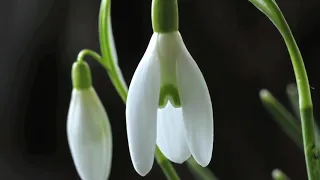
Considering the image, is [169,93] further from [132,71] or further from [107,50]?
[132,71]

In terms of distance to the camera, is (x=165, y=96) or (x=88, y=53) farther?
(x=88, y=53)

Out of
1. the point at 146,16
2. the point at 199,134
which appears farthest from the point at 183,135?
the point at 146,16

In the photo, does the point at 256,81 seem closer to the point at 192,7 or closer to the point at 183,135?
the point at 192,7

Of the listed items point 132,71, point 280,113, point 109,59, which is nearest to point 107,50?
point 109,59

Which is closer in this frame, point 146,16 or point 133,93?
point 133,93

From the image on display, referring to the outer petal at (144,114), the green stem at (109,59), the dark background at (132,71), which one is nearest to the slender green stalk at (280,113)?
the green stem at (109,59)

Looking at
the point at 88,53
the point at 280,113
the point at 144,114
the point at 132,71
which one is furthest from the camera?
the point at 132,71
